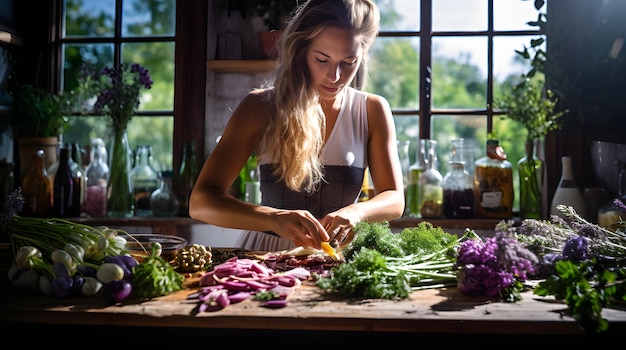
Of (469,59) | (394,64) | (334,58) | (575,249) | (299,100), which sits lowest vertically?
(575,249)

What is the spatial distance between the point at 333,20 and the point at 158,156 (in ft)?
6.21

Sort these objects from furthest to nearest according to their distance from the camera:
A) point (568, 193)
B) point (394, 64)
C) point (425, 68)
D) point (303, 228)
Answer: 1. point (394, 64)
2. point (425, 68)
3. point (568, 193)
4. point (303, 228)

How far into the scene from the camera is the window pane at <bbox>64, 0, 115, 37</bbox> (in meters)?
3.55

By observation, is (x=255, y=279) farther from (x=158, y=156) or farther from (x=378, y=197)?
(x=158, y=156)

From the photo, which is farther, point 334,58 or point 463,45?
point 463,45

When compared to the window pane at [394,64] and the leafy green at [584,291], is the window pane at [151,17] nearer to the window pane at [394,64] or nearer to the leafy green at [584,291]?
the window pane at [394,64]

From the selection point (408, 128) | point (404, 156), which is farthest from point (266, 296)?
point (408, 128)

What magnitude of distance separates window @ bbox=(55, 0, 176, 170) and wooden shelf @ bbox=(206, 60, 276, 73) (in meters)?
0.37

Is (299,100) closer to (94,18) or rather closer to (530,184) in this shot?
(530,184)

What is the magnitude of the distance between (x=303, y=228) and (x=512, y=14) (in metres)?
2.27

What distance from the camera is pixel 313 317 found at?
3.64 ft

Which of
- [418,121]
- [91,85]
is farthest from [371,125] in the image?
[91,85]

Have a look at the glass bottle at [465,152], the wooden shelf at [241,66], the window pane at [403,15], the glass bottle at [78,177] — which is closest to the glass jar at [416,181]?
the glass bottle at [465,152]

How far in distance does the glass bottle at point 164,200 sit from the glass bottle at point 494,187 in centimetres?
152
